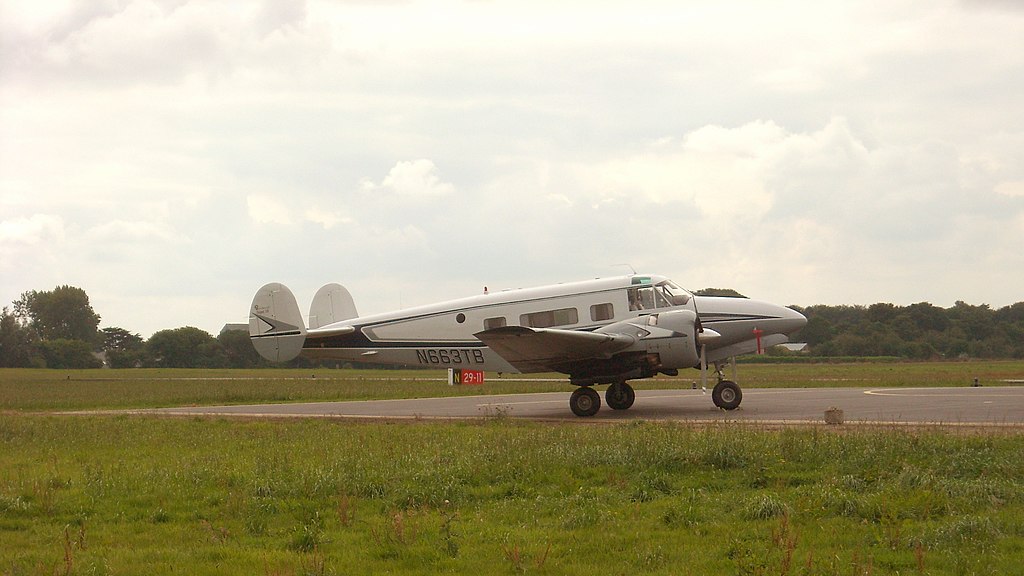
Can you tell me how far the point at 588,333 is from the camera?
2228cm

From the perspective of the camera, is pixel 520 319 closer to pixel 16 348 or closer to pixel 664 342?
pixel 664 342

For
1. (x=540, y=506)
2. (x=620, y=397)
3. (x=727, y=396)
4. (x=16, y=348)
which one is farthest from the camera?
(x=16, y=348)

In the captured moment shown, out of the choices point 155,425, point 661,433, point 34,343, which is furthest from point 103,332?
point 661,433

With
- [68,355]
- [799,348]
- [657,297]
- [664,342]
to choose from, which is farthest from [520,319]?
[68,355]

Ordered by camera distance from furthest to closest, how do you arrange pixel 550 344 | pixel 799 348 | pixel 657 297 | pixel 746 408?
pixel 799 348 → pixel 746 408 → pixel 657 297 → pixel 550 344

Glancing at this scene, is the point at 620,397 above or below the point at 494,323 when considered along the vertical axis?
below

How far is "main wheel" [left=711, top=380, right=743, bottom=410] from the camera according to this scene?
2356 cm

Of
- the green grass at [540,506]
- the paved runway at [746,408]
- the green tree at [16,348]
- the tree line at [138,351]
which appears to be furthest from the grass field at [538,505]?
the green tree at [16,348]

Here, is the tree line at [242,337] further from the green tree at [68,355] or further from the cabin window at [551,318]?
the cabin window at [551,318]

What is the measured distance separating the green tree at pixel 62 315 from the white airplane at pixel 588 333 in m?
134

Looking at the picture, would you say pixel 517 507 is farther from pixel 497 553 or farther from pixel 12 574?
pixel 12 574

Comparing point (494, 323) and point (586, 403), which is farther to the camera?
point (494, 323)

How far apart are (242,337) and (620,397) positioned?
107 meters

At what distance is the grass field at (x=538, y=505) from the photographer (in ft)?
29.0
